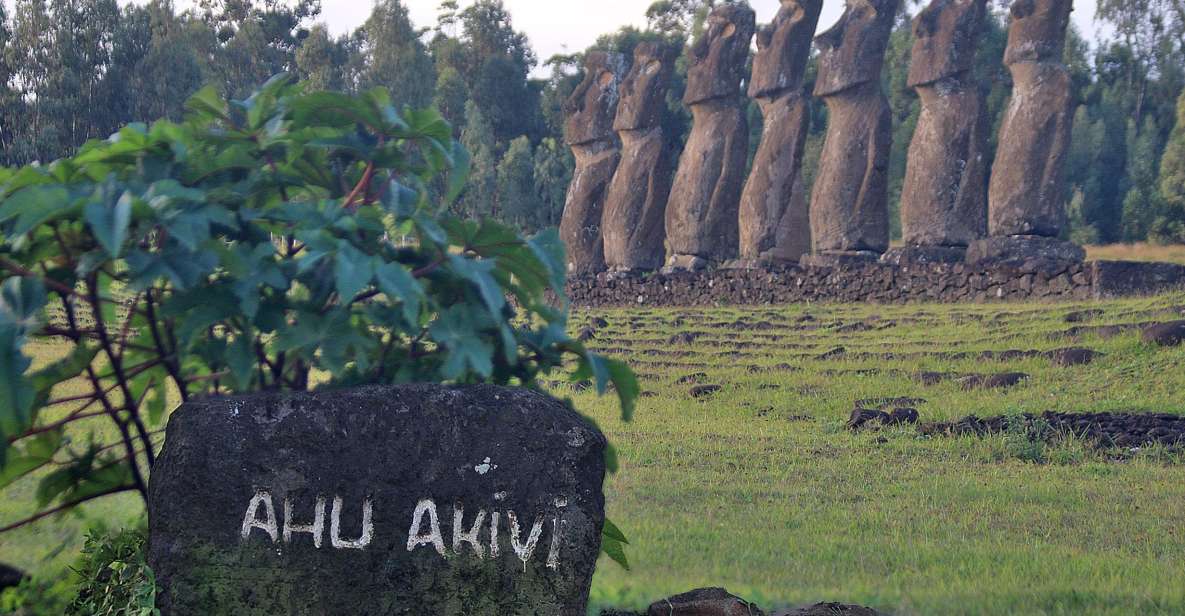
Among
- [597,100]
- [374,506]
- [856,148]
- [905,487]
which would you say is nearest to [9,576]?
[374,506]

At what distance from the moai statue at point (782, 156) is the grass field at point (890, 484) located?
365 centimetres

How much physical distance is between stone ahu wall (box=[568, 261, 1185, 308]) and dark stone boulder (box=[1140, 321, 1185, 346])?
2.47m

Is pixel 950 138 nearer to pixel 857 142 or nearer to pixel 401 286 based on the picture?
pixel 857 142

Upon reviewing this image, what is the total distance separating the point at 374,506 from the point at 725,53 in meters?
16.1

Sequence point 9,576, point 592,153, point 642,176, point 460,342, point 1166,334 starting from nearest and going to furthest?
1. point 460,342
2. point 9,576
3. point 1166,334
4. point 642,176
5. point 592,153

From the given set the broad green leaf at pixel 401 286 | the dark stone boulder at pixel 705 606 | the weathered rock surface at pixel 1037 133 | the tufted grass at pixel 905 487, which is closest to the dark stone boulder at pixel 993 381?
the tufted grass at pixel 905 487

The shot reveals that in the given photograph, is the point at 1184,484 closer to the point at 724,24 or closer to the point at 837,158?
the point at 837,158

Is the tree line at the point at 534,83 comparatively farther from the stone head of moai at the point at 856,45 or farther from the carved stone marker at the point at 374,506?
the carved stone marker at the point at 374,506

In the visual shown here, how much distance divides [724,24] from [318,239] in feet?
52.7

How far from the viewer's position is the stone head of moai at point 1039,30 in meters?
14.8

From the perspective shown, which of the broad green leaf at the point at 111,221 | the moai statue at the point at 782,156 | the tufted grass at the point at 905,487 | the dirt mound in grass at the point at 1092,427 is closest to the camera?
the broad green leaf at the point at 111,221

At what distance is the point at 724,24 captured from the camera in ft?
60.8

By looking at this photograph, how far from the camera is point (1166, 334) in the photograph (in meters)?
10.9

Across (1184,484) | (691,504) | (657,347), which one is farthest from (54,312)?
(657,347)
